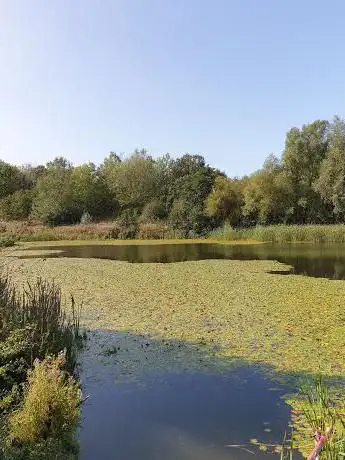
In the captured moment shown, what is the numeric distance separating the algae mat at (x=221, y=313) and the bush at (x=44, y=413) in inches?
87.5

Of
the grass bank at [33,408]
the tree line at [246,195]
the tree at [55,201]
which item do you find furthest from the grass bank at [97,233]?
the grass bank at [33,408]

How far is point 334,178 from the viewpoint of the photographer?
3616 centimetres

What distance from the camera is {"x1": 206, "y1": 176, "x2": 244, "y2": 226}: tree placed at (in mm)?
40034

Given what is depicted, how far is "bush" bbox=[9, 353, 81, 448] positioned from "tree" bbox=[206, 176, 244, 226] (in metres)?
35.5

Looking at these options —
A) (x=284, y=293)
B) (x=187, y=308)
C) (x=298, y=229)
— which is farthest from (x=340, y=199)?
(x=187, y=308)

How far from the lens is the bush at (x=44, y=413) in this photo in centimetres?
395

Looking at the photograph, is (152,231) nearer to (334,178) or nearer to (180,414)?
(334,178)

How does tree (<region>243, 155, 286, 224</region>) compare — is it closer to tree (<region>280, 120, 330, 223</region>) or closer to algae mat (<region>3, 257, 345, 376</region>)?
tree (<region>280, 120, 330, 223</region>)

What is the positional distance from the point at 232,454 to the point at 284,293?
764 centimetres

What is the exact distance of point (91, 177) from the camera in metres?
53.8

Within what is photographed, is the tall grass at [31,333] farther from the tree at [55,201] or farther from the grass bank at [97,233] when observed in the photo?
the tree at [55,201]

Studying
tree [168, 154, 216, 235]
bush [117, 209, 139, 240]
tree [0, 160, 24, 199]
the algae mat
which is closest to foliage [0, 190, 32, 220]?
tree [0, 160, 24, 199]

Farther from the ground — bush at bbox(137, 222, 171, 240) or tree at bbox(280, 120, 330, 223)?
tree at bbox(280, 120, 330, 223)

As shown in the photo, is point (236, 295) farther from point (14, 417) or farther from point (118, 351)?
point (14, 417)
